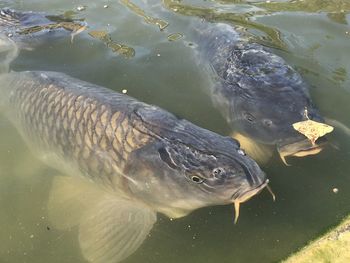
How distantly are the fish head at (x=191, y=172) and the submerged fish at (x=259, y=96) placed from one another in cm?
86

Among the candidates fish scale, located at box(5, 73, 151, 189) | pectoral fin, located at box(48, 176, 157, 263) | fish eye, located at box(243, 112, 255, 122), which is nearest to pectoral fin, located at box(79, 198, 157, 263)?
pectoral fin, located at box(48, 176, 157, 263)

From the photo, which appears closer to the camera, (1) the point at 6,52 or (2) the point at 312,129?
(2) the point at 312,129

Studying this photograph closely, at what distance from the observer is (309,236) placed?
A: 11.5 ft

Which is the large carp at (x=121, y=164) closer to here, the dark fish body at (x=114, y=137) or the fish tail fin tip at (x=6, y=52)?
the dark fish body at (x=114, y=137)

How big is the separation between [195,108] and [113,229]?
169 cm

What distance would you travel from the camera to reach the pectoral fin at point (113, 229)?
3.47 metres

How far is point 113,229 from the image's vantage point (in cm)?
362

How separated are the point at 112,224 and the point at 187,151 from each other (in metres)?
0.84

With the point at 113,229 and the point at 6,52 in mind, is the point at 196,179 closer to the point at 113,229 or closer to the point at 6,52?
the point at 113,229

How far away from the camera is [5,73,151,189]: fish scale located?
12.0 ft

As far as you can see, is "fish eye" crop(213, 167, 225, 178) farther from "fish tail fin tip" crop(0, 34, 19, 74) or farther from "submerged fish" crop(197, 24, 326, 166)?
"fish tail fin tip" crop(0, 34, 19, 74)

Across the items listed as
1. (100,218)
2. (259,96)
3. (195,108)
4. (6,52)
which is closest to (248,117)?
(259,96)

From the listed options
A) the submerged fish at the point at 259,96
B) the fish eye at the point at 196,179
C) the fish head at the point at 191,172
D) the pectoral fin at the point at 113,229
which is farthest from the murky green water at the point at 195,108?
the fish eye at the point at 196,179

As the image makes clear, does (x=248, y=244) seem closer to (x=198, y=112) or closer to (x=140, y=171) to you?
(x=140, y=171)
